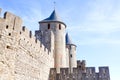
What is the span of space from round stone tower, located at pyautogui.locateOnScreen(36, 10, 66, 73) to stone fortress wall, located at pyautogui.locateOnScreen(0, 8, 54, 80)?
458cm

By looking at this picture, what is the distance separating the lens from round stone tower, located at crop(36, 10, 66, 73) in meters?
21.1

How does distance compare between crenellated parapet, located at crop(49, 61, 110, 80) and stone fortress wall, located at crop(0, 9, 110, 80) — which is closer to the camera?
stone fortress wall, located at crop(0, 9, 110, 80)

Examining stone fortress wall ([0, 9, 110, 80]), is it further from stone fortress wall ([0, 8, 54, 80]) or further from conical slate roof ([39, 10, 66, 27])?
conical slate roof ([39, 10, 66, 27])

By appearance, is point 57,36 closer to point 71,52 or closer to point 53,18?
point 53,18

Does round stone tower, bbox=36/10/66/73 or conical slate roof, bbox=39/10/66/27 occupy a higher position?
conical slate roof, bbox=39/10/66/27

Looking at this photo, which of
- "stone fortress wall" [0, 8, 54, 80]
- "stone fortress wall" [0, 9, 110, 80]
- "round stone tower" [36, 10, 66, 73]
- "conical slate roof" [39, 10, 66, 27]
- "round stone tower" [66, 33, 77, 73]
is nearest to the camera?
"stone fortress wall" [0, 8, 54, 80]

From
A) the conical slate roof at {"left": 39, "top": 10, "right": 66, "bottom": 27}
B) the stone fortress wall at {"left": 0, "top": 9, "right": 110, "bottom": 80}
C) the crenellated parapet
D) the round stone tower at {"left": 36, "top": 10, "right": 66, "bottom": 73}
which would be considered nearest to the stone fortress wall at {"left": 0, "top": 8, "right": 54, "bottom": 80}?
the stone fortress wall at {"left": 0, "top": 9, "right": 110, "bottom": 80}

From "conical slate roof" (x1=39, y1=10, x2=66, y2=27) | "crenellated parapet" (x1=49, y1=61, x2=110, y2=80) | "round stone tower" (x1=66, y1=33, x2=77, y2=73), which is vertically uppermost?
"conical slate roof" (x1=39, y1=10, x2=66, y2=27)

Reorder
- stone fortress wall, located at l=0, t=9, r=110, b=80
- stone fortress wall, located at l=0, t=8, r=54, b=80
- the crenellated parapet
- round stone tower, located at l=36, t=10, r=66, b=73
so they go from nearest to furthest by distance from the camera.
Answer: stone fortress wall, located at l=0, t=8, r=54, b=80 → stone fortress wall, located at l=0, t=9, r=110, b=80 → the crenellated parapet → round stone tower, located at l=36, t=10, r=66, b=73

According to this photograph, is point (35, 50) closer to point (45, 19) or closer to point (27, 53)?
point (27, 53)

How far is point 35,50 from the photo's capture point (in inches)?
606

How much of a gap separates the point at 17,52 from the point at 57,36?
9.99 m

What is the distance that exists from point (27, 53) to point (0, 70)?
3.56 meters

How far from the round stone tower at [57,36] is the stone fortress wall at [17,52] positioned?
4.58 m
